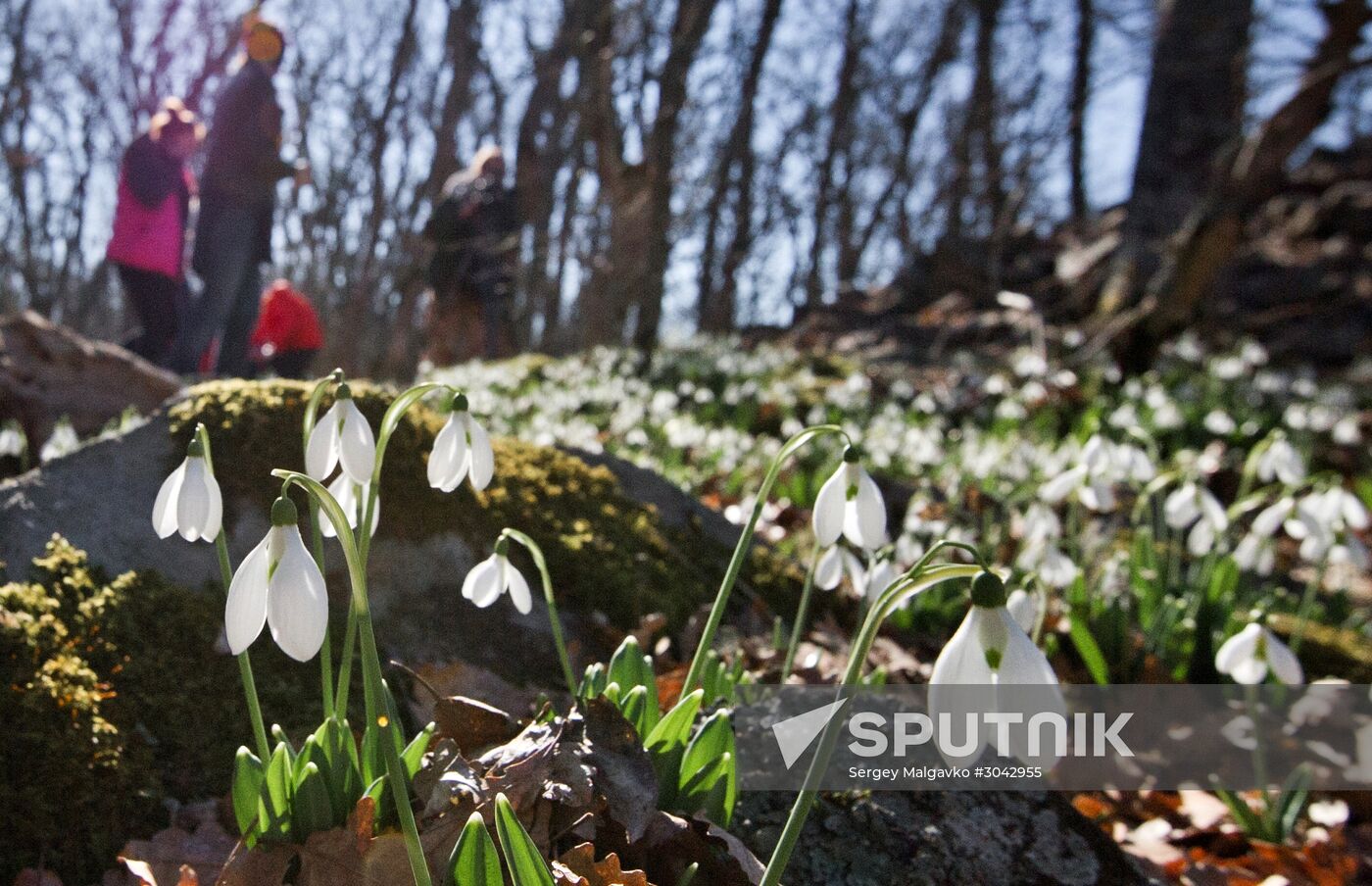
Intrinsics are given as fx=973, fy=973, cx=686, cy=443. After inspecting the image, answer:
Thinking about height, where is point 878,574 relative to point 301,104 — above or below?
below

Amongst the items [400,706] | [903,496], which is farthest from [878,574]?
[903,496]

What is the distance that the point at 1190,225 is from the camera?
660 centimetres

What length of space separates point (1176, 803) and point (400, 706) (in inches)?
72.7

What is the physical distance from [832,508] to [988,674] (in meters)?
0.44

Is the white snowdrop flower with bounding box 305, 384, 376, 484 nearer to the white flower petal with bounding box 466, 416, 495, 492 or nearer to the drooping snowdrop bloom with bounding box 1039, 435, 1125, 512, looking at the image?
the white flower petal with bounding box 466, 416, 495, 492

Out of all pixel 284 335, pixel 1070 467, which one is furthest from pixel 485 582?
pixel 284 335

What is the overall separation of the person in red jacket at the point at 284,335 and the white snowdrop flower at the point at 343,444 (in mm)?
5865

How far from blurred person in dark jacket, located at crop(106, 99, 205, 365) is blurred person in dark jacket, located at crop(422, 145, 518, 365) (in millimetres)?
1806

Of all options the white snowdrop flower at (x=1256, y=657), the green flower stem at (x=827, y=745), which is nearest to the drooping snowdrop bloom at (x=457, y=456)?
the green flower stem at (x=827, y=745)

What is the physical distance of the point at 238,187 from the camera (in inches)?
203

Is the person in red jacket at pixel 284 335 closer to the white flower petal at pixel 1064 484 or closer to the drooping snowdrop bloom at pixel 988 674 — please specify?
the white flower petal at pixel 1064 484

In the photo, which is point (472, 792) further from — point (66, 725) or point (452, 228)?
point (452, 228)

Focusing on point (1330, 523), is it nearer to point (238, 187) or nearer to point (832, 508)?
→ point (832, 508)

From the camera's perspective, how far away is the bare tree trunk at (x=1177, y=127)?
841 cm
